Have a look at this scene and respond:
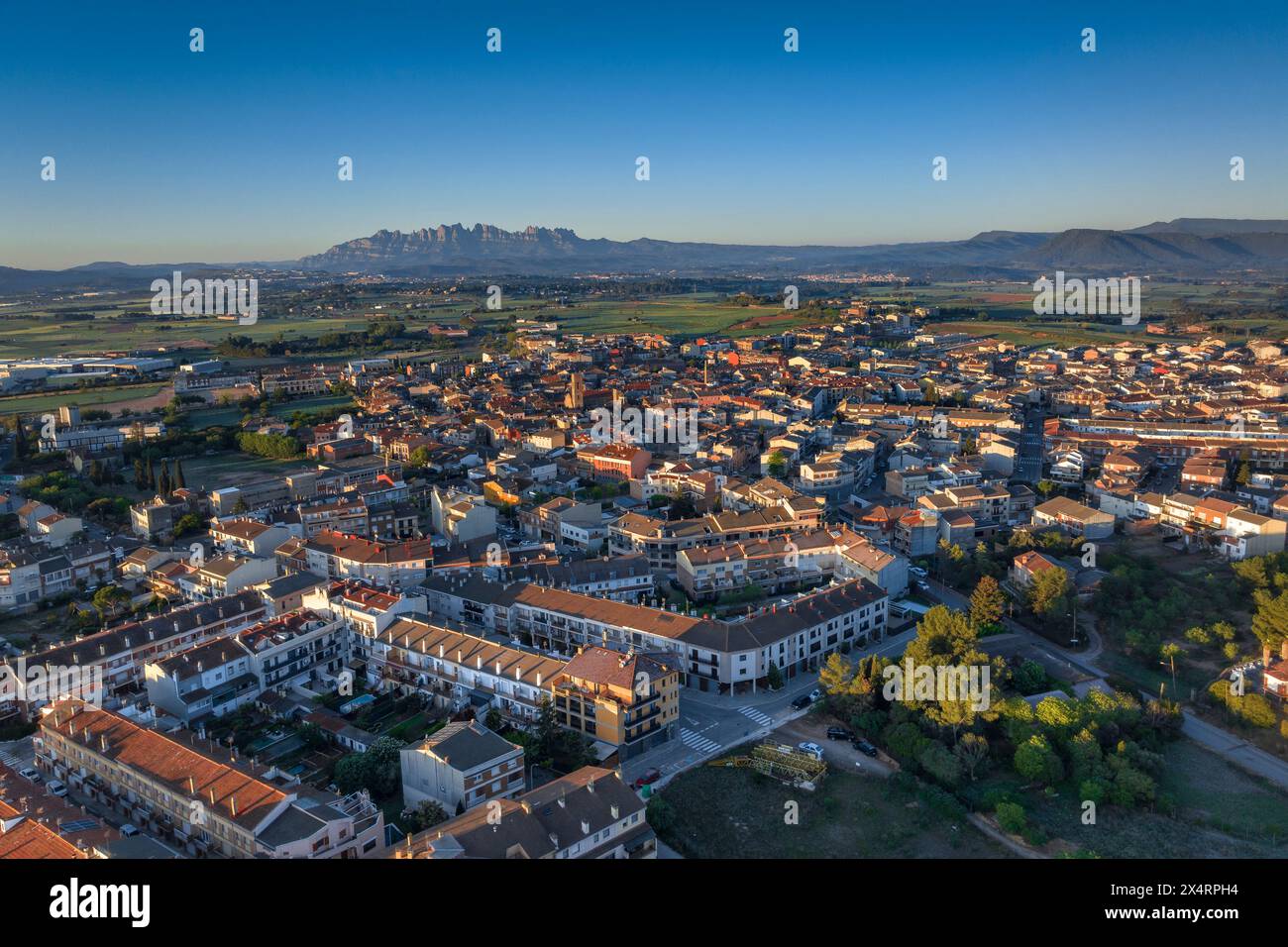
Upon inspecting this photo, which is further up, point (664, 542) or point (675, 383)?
point (675, 383)

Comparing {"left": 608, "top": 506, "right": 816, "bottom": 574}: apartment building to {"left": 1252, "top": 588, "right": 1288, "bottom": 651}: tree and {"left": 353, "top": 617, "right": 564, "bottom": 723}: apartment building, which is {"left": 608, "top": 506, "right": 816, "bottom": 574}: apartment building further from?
{"left": 1252, "top": 588, "right": 1288, "bottom": 651}: tree

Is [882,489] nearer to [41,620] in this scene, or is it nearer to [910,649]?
[910,649]

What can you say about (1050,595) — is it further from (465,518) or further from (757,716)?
(465,518)

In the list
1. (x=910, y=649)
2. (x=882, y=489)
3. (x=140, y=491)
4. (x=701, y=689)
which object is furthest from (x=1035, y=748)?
(x=140, y=491)

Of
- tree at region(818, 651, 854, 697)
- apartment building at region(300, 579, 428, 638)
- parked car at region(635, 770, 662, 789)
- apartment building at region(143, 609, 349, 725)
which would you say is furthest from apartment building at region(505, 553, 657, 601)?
parked car at region(635, 770, 662, 789)

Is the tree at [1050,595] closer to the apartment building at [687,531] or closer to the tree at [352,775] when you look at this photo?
the apartment building at [687,531]
